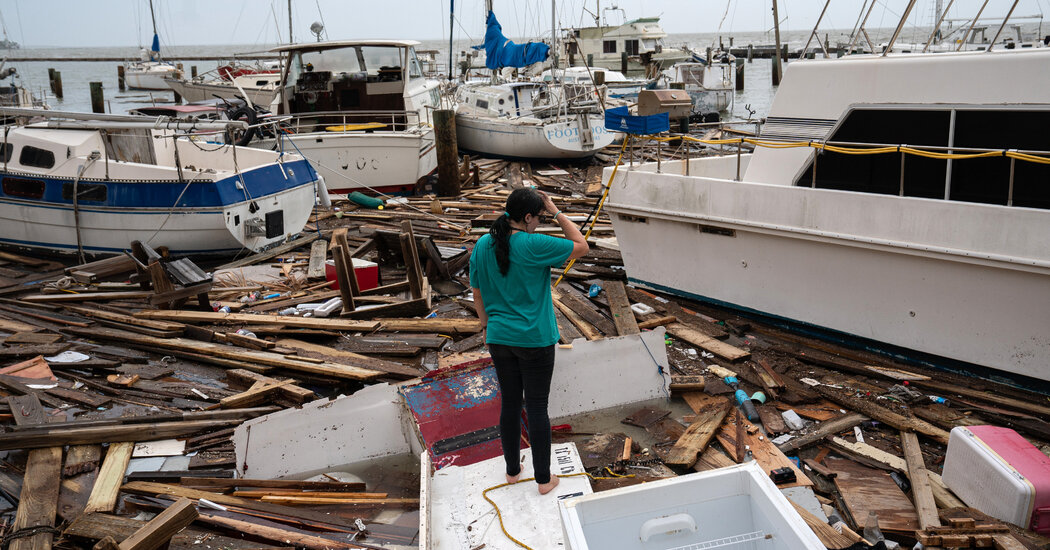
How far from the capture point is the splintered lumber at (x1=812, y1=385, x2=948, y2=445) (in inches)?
239

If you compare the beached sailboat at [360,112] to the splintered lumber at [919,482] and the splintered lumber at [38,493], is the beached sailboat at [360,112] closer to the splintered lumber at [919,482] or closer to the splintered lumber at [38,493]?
the splintered lumber at [38,493]

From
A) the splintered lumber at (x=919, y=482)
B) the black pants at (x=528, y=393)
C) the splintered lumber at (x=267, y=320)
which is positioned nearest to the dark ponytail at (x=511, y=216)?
the black pants at (x=528, y=393)

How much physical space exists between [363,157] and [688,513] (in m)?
14.0

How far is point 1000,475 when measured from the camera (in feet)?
15.5

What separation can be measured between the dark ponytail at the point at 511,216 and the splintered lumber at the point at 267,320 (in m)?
4.73

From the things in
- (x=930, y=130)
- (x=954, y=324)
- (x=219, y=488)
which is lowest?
(x=219, y=488)

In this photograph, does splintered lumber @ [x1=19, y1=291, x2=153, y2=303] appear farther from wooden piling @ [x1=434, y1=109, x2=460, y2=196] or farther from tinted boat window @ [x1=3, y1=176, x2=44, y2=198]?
wooden piling @ [x1=434, y1=109, x2=460, y2=196]

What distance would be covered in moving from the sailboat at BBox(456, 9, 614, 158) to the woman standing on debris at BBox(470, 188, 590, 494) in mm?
15169

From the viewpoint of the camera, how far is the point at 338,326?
8539mm

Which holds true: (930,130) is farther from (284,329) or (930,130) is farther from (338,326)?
(284,329)

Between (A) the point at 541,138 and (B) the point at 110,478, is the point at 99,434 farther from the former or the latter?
(A) the point at 541,138

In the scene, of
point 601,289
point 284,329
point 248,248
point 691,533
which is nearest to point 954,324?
point 601,289

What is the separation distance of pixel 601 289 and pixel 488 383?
3840 millimetres

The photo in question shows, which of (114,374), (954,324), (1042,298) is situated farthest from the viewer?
(114,374)
